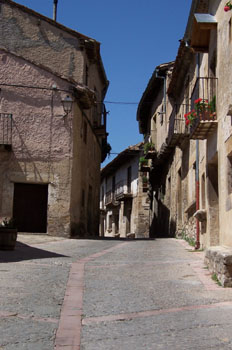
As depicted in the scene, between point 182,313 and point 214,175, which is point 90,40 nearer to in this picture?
point 214,175

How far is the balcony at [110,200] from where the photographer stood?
36531 millimetres

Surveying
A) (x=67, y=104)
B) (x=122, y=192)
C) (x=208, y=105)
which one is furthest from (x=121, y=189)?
(x=208, y=105)

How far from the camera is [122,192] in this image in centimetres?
3338

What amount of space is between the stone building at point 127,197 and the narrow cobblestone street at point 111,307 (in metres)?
20.4

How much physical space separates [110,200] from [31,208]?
20245 millimetres

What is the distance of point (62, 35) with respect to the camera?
21000 mm

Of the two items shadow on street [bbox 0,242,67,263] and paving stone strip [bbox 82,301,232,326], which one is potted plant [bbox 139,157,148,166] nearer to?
shadow on street [bbox 0,242,67,263]

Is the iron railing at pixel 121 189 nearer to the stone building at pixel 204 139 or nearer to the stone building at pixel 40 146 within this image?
the stone building at pixel 204 139

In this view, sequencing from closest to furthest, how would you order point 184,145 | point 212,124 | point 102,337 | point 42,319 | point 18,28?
point 102,337
point 42,319
point 212,124
point 184,145
point 18,28

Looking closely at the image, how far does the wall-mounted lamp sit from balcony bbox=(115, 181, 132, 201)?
49.4 feet

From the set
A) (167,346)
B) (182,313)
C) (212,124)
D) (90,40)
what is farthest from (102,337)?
(90,40)

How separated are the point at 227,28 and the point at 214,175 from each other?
137 inches

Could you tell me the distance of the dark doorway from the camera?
17922mm

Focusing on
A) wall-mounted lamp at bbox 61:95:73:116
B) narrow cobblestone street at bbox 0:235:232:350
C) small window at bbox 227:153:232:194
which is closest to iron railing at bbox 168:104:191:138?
wall-mounted lamp at bbox 61:95:73:116
